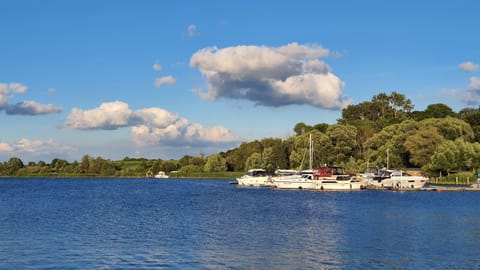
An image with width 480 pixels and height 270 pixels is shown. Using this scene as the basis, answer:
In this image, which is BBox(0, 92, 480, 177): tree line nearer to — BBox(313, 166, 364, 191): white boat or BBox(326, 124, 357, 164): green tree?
BBox(326, 124, 357, 164): green tree

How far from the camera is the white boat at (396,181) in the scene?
349 ft

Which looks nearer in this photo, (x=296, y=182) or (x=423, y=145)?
(x=296, y=182)

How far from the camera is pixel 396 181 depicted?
4286 inches

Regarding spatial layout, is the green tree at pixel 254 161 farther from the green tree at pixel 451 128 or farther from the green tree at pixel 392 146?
the green tree at pixel 451 128

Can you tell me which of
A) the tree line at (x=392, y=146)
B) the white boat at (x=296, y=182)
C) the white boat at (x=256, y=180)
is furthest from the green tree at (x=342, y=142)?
the white boat at (x=296, y=182)

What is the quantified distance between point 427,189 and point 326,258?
76.4 m

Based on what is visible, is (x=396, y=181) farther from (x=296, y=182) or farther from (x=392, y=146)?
(x=392, y=146)

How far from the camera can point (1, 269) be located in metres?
29.5

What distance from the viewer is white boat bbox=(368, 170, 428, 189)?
10631 cm

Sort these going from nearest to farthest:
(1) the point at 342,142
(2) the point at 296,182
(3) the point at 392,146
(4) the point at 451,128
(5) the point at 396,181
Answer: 1. (5) the point at 396,181
2. (2) the point at 296,182
3. (4) the point at 451,128
4. (3) the point at 392,146
5. (1) the point at 342,142

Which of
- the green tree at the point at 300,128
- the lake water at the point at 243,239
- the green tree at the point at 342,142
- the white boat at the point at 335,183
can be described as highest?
the green tree at the point at 300,128

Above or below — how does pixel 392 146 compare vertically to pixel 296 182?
above

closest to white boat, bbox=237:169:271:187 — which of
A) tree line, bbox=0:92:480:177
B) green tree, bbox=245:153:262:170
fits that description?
tree line, bbox=0:92:480:177

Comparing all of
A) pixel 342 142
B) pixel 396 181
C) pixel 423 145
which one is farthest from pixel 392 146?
pixel 396 181
